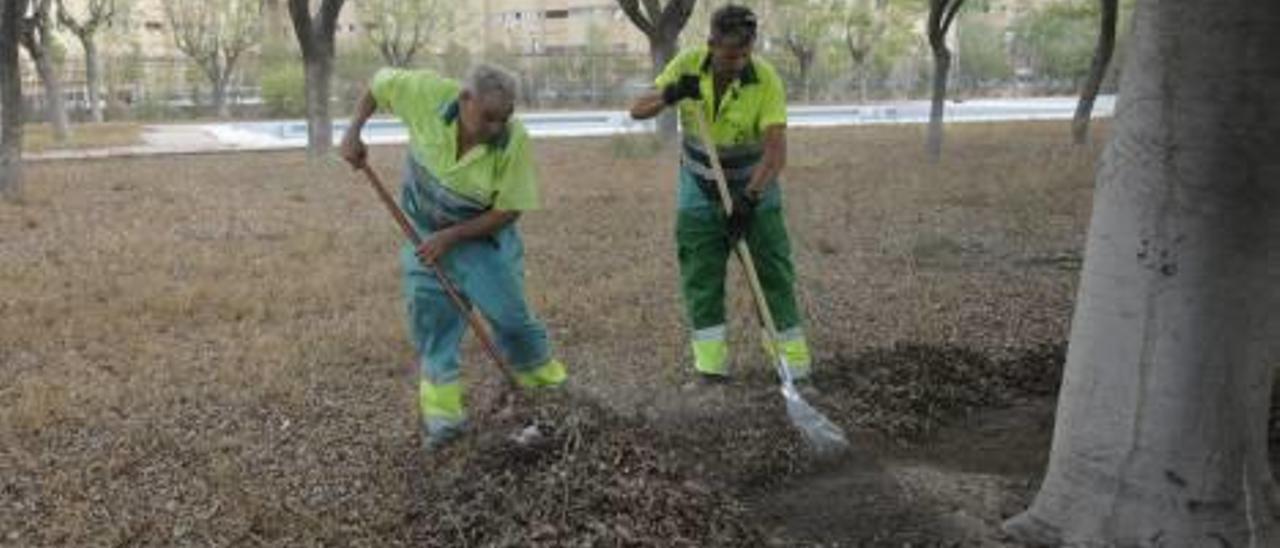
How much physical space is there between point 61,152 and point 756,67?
15680 millimetres

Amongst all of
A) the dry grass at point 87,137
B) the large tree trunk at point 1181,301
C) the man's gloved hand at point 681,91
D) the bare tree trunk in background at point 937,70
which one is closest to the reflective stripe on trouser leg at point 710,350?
the man's gloved hand at point 681,91

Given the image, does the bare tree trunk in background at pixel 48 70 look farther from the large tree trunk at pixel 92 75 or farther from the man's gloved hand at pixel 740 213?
the man's gloved hand at pixel 740 213

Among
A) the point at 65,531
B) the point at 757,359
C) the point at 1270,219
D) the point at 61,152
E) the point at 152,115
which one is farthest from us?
the point at 152,115

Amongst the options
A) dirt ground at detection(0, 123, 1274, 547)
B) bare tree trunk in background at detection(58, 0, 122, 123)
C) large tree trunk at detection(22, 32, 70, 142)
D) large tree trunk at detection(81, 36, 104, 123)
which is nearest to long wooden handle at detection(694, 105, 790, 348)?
→ dirt ground at detection(0, 123, 1274, 547)

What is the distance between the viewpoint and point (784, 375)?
4.48 metres

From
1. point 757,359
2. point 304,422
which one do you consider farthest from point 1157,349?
point 304,422

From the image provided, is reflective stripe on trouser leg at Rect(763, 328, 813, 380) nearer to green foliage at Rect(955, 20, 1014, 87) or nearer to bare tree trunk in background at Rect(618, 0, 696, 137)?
bare tree trunk in background at Rect(618, 0, 696, 137)

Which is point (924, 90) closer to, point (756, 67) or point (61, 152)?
point (61, 152)

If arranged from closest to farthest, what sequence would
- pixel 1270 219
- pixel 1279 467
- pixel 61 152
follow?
pixel 1270 219, pixel 1279 467, pixel 61 152

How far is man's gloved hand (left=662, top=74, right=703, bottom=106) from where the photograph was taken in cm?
446

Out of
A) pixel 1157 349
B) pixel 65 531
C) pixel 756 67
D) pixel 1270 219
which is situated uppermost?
pixel 756 67

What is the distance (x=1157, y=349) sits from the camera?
319 centimetres

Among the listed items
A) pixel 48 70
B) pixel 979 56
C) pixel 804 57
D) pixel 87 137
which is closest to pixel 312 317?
pixel 48 70

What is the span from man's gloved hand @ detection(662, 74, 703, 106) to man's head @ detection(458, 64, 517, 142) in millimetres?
795
